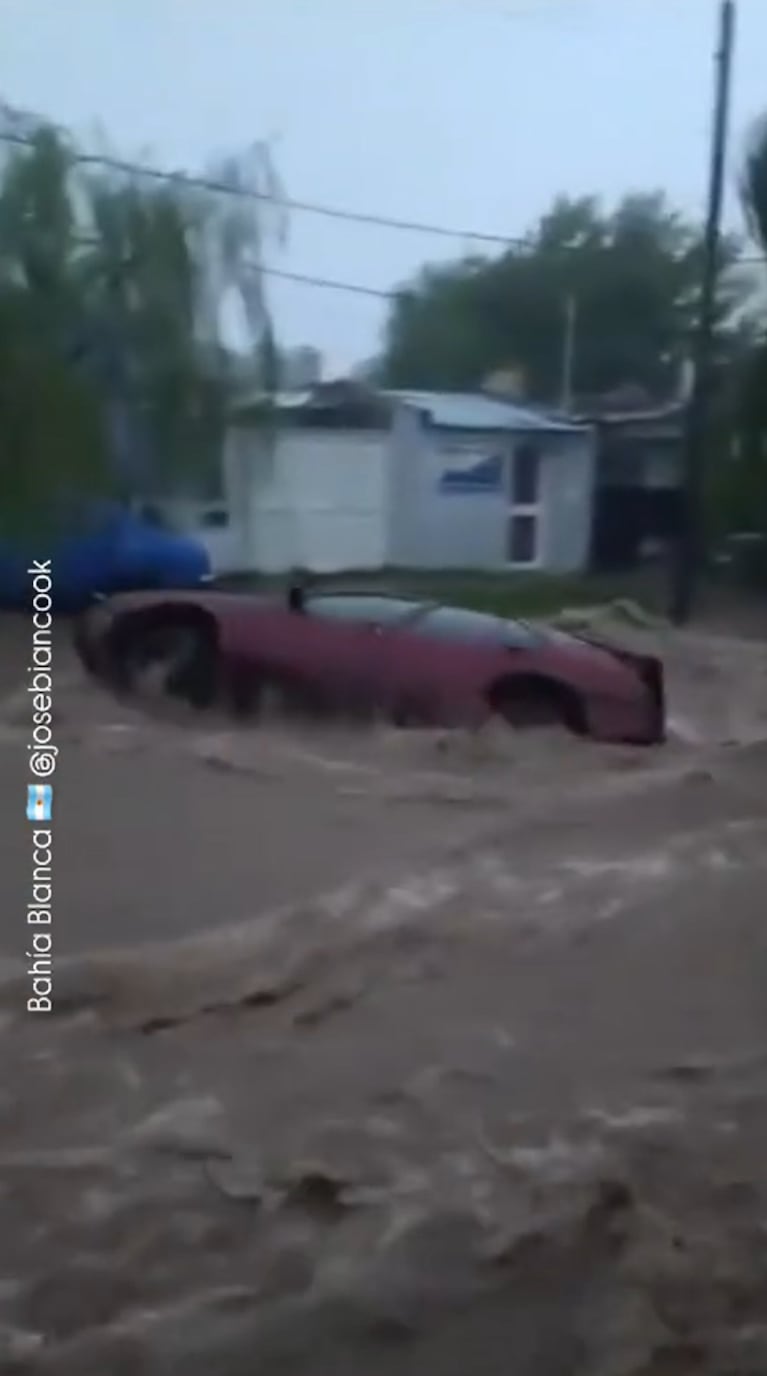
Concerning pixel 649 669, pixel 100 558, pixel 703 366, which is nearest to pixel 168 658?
pixel 100 558

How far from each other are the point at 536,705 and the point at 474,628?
0.11 m

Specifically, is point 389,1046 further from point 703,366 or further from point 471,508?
point 703,366

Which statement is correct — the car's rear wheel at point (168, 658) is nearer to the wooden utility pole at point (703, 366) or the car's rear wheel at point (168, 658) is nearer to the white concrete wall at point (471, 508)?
the white concrete wall at point (471, 508)

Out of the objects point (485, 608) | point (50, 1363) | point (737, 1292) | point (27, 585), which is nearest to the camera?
point (50, 1363)

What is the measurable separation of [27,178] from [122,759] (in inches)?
22.9

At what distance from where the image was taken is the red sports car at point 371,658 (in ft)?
7.52

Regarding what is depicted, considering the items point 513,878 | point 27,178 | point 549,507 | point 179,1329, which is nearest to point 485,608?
point 549,507

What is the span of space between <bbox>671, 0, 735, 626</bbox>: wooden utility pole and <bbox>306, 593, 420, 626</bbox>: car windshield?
294 mm

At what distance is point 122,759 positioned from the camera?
222 cm

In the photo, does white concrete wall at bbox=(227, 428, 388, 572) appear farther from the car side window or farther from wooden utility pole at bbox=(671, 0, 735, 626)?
wooden utility pole at bbox=(671, 0, 735, 626)

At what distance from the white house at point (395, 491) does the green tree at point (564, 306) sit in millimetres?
44


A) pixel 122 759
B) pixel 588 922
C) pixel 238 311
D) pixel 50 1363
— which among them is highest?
pixel 238 311

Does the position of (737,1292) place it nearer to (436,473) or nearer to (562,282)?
(436,473)

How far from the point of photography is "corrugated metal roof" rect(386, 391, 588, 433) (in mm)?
2266
